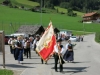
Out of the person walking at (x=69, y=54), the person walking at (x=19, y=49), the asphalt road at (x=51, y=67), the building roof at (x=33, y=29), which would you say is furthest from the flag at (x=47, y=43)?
the building roof at (x=33, y=29)

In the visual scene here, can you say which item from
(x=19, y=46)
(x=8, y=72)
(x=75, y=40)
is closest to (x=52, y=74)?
(x=8, y=72)

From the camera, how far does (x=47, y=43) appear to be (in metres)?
15.9

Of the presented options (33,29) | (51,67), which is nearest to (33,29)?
(33,29)

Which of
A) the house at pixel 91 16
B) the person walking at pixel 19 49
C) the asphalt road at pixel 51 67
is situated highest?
the person walking at pixel 19 49

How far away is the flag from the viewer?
51.6ft

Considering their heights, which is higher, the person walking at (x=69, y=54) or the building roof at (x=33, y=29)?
the person walking at (x=69, y=54)

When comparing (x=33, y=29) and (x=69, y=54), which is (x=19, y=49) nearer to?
(x=69, y=54)

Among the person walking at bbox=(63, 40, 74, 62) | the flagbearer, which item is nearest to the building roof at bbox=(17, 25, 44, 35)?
the person walking at bbox=(63, 40, 74, 62)

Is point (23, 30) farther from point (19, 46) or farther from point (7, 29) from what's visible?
point (19, 46)

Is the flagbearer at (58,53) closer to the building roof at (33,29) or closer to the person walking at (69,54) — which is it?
the person walking at (69,54)

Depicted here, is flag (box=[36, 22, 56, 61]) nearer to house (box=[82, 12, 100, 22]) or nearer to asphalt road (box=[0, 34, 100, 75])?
asphalt road (box=[0, 34, 100, 75])

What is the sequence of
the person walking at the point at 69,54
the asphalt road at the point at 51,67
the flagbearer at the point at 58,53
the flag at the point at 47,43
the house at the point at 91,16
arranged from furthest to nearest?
the house at the point at 91,16 → the person walking at the point at 69,54 → the flag at the point at 47,43 → the flagbearer at the point at 58,53 → the asphalt road at the point at 51,67

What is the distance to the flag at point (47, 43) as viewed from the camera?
1573cm

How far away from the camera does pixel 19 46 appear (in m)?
17.9
